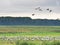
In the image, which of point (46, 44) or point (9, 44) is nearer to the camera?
point (46, 44)

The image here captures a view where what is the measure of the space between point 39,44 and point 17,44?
287 centimetres

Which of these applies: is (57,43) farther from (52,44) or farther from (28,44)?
(28,44)

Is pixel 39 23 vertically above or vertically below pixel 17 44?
below

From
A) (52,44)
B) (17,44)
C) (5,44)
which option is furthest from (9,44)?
(52,44)

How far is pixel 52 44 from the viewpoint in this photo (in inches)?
1661

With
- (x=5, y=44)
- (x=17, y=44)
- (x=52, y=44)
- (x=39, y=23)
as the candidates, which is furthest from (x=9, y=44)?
(x=39, y=23)

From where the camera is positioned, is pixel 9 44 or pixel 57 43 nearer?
pixel 57 43

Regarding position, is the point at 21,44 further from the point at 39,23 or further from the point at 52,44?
the point at 39,23

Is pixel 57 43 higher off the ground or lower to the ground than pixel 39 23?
higher

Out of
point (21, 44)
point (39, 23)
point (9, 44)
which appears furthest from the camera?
point (39, 23)

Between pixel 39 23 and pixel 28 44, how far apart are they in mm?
112642

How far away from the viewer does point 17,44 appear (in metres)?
42.8

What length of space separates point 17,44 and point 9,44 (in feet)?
11.7

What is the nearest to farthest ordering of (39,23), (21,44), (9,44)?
(21,44) < (9,44) < (39,23)
